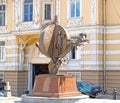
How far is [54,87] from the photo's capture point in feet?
52.2

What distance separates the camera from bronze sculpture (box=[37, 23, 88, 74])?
1650 centimetres

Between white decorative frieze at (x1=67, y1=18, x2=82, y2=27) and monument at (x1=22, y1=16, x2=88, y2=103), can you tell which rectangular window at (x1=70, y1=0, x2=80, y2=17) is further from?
monument at (x1=22, y1=16, x2=88, y2=103)

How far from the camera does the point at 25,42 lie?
120 feet

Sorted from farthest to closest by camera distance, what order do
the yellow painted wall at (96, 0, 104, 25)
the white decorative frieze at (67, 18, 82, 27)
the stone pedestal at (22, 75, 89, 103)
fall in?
1. the white decorative frieze at (67, 18, 82, 27)
2. the yellow painted wall at (96, 0, 104, 25)
3. the stone pedestal at (22, 75, 89, 103)

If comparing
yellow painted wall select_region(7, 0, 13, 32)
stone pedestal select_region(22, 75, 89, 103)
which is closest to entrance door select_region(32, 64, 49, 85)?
yellow painted wall select_region(7, 0, 13, 32)

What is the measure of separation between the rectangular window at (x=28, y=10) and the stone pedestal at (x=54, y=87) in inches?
776

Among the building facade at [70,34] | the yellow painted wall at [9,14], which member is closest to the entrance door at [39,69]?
the building facade at [70,34]

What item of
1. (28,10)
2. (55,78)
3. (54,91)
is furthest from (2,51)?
(54,91)

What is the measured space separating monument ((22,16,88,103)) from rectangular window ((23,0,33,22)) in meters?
18.7

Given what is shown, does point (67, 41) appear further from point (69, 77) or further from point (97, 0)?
point (97, 0)

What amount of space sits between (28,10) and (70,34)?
Result: 509 centimetres

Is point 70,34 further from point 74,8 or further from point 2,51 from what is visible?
point 2,51

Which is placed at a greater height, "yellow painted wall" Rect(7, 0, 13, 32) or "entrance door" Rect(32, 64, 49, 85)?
"yellow painted wall" Rect(7, 0, 13, 32)

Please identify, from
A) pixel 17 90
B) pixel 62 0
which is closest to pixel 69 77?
pixel 62 0
